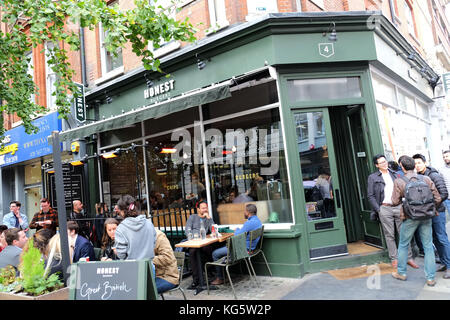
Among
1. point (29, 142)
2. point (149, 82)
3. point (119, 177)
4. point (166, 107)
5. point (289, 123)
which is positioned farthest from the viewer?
point (29, 142)

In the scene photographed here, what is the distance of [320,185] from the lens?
613cm

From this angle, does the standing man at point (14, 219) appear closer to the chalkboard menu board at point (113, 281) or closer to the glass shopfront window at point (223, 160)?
the glass shopfront window at point (223, 160)

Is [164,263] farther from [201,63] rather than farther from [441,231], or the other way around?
[201,63]

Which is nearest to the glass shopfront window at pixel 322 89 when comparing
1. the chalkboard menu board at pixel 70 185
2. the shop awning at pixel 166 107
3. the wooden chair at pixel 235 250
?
the shop awning at pixel 166 107

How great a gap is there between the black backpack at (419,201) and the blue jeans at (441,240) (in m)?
0.86

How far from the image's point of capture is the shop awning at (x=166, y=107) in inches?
226

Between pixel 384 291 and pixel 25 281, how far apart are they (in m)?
4.29

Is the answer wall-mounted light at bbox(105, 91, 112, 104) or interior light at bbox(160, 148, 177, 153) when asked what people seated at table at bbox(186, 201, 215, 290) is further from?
wall-mounted light at bbox(105, 91, 112, 104)

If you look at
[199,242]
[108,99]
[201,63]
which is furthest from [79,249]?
[108,99]

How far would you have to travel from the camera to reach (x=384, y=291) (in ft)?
14.9

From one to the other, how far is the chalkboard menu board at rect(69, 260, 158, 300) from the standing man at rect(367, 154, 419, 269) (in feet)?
13.4

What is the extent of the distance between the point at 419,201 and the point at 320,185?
6.22ft

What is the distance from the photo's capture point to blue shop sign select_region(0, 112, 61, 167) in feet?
34.5

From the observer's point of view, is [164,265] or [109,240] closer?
[164,265]
